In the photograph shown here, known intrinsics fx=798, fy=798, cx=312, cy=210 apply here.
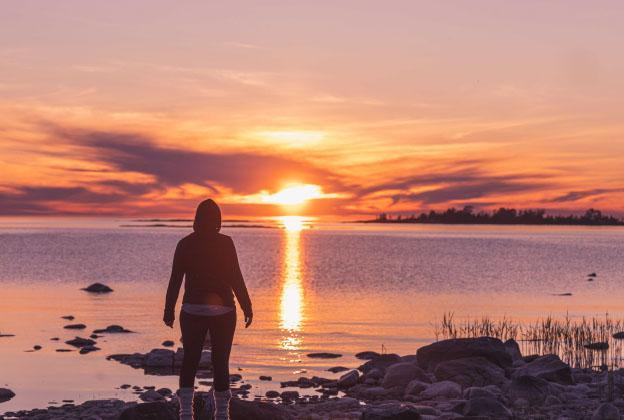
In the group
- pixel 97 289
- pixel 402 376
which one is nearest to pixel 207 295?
pixel 402 376

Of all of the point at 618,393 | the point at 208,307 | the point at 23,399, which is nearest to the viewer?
the point at 208,307

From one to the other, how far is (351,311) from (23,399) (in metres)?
29.2

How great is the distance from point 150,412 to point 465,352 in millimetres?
11086

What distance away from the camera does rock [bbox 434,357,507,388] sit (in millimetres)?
21031

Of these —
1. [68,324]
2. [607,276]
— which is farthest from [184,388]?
[607,276]

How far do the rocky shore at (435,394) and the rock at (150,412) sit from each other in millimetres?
18

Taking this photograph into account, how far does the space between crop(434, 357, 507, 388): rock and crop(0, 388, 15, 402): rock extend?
36.9 ft

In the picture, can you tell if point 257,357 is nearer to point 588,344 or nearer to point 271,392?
point 271,392

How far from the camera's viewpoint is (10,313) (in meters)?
42.8

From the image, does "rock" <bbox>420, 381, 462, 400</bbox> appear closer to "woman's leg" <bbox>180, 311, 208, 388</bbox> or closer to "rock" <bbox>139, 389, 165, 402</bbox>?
"rock" <bbox>139, 389, 165, 402</bbox>

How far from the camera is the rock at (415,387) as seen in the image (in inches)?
793

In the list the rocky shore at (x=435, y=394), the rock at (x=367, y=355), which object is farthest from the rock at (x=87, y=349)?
the rock at (x=367, y=355)

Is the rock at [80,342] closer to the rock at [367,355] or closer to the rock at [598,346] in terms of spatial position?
the rock at [367,355]

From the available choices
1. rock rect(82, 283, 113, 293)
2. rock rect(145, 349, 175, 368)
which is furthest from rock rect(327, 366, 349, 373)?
rock rect(82, 283, 113, 293)
